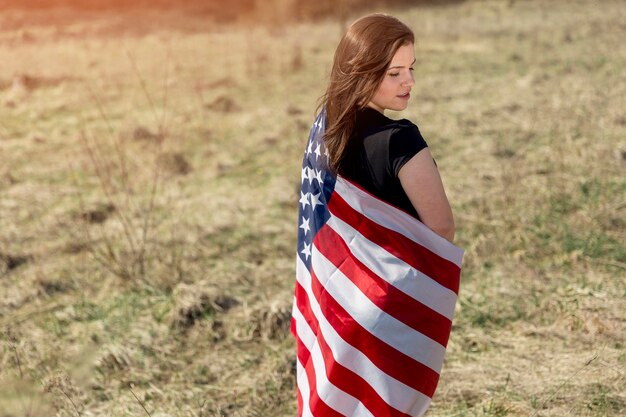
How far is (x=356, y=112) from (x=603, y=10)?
1923cm

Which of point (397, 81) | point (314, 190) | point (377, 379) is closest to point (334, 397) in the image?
point (377, 379)

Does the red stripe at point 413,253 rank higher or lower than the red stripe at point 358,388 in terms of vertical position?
higher

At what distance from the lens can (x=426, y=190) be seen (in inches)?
81.1

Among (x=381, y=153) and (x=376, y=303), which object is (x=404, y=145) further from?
(x=376, y=303)

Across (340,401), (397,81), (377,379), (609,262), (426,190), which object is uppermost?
(397,81)

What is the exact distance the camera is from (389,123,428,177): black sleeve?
80.3 inches

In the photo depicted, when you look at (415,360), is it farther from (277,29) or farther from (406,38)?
(277,29)

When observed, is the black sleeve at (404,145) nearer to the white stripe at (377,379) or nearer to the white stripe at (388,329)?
the white stripe at (388,329)

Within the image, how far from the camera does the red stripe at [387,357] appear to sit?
217cm

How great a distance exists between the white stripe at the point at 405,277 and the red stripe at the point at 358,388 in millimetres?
312

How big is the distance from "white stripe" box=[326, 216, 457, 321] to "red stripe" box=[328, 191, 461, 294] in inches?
0.5

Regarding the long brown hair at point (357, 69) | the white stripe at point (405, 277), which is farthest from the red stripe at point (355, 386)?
the long brown hair at point (357, 69)

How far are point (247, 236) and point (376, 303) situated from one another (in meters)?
3.87

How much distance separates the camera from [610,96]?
911 centimetres
